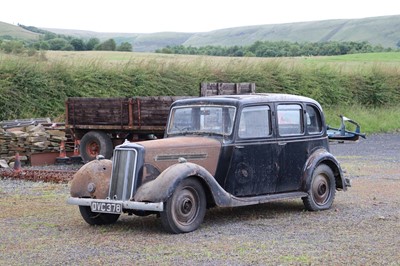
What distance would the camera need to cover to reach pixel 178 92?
29219 mm

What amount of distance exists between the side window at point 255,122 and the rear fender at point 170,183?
1050 millimetres

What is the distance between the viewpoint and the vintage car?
962 cm

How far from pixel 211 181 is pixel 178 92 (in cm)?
1946

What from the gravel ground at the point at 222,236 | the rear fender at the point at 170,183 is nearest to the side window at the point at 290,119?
the gravel ground at the point at 222,236

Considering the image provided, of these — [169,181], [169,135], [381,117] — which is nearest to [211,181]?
[169,181]

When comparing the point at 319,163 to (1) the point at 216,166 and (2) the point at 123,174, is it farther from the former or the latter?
(2) the point at 123,174

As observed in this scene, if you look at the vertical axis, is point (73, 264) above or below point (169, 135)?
below

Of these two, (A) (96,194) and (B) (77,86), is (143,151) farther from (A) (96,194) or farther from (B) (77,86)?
(B) (77,86)

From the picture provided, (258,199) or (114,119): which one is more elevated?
(114,119)

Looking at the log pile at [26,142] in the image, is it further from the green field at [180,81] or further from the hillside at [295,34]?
the hillside at [295,34]

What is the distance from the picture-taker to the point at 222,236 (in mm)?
9328

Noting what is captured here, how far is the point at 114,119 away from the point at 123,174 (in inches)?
373

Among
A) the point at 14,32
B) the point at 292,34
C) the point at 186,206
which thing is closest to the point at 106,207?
the point at 186,206

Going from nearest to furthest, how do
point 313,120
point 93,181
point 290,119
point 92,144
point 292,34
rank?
point 93,181 < point 290,119 < point 313,120 < point 92,144 < point 292,34
